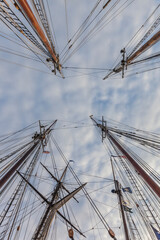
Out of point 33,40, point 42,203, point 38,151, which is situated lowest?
point 42,203

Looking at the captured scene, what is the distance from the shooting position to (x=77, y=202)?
16.5m

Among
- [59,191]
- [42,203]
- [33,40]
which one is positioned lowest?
[59,191]

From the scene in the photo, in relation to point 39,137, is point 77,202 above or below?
below

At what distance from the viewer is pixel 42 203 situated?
12.5m

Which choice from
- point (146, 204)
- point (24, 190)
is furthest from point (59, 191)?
point (146, 204)

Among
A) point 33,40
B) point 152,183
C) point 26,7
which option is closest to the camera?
point 152,183

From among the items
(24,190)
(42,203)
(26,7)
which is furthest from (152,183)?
(42,203)

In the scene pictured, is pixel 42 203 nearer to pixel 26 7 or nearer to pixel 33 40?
pixel 33 40

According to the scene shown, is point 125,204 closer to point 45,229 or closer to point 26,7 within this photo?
point 45,229

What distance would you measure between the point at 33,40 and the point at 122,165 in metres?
14.1

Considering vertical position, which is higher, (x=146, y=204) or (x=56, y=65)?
(x=56, y=65)

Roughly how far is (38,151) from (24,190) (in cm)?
354

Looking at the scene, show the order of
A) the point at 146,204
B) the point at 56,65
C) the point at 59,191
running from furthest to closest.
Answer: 1. the point at 59,191
2. the point at 146,204
3. the point at 56,65

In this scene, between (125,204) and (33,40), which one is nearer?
(33,40)
